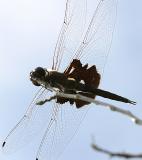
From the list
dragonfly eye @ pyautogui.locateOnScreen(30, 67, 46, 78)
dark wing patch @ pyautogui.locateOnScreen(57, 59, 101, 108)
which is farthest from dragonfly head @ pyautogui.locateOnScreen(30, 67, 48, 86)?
dark wing patch @ pyautogui.locateOnScreen(57, 59, 101, 108)

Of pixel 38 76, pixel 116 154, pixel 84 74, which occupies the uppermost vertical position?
pixel 116 154

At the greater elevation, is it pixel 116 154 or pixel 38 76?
pixel 116 154

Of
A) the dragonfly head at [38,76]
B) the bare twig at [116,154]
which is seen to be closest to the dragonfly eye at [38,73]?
the dragonfly head at [38,76]

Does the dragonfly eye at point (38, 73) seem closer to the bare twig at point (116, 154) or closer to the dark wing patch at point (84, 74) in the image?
the dark wing patch at point (84, 74)

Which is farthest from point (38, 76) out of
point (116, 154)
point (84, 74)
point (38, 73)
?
point (116, 154)

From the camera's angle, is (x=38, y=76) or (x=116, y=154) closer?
(x=116, y=154)

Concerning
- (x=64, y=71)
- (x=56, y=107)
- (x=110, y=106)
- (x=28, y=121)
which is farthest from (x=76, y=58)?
(x=110, y=106)

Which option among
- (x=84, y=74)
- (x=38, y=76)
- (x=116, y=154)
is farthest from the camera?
(x=38, y=76)

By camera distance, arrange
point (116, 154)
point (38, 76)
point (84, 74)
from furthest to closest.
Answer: point (38, 76) → point (84, 74) → point (116, 154)

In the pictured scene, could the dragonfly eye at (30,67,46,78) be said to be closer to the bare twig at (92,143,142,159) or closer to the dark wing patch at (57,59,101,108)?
the dark wing patch at (57,59,101,108)

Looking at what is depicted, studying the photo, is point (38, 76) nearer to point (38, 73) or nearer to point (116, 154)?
point (38, 73)
